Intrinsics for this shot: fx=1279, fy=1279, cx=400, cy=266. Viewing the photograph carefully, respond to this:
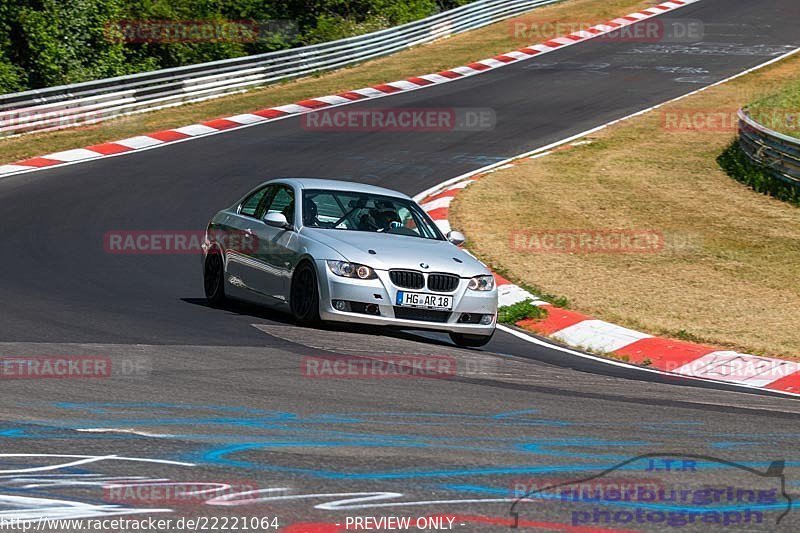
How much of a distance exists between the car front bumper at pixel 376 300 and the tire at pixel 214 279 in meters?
1.99

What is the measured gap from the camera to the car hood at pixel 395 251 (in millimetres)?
11477

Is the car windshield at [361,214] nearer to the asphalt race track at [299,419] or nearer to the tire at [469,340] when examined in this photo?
the asphalt race track at [299,419]

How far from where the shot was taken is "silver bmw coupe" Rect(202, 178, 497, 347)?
37.3 feet

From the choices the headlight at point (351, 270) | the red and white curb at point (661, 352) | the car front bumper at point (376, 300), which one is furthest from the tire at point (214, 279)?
the red and white curb at point (661, 352)


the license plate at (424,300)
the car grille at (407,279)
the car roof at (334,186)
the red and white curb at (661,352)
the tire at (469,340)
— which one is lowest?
the red and white curb at (661,352)

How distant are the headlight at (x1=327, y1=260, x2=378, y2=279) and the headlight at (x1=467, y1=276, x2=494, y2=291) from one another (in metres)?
0.98

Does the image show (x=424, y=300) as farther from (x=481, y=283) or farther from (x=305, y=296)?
(x=305, y=296)

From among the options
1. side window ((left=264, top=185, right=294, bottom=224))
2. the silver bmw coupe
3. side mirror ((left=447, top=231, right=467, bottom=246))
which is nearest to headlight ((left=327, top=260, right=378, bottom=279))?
the silver bmw coupe

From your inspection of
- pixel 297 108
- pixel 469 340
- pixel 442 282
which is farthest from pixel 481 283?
pixel 297 108

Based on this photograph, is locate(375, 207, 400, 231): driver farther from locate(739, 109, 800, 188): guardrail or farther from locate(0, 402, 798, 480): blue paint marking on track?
locate(739, 109, 800, 188): guardrail

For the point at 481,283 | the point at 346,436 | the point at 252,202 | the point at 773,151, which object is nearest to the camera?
the point at 346,436

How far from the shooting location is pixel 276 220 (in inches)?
478

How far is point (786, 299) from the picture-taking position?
48.3 ft

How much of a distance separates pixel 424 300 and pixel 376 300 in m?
0.46
